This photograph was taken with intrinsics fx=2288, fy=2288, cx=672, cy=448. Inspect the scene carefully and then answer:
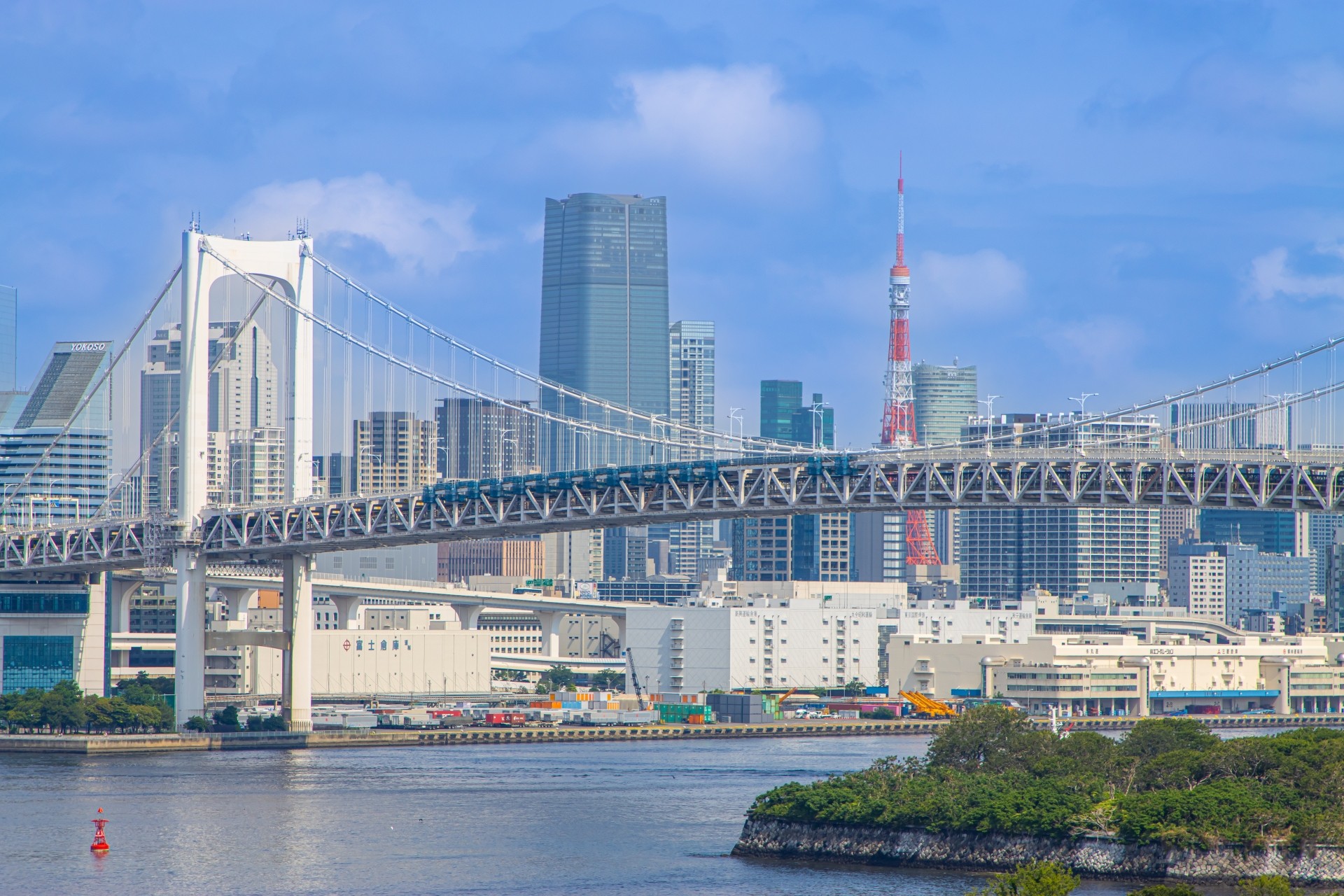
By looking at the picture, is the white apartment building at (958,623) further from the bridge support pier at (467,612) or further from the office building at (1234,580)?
the office building at (1234,580)

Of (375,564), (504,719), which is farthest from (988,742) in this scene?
(375,564)

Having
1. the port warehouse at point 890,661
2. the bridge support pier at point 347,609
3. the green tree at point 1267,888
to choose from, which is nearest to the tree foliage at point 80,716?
the port warehouse at point 890,661

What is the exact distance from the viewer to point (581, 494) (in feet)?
172

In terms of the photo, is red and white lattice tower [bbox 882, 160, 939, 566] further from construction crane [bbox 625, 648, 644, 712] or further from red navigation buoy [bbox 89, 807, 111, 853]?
red navigation buoy [bbox 89, 807, 111, 853]

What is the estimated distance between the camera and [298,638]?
55750 millimetres

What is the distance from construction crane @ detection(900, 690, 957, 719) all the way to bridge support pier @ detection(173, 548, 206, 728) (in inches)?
1060

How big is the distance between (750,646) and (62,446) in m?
25.9

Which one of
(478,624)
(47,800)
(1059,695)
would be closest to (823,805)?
(47,800)

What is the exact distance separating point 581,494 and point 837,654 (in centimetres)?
3500

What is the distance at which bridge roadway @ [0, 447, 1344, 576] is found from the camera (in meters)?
44.9

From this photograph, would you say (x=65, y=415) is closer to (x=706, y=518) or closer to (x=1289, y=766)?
(x=706, y=518)

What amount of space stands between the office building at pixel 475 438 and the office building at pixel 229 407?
10361 mm

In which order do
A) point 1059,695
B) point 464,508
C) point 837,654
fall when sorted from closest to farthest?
point 464,508
point 1059,695
point 837,654

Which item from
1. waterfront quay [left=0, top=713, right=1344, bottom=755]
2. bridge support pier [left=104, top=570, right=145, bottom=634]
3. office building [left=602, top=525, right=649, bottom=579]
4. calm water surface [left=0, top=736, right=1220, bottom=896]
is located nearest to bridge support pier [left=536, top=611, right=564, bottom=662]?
bridge support pier [left=104, top=570, right=145, bottom=634]
